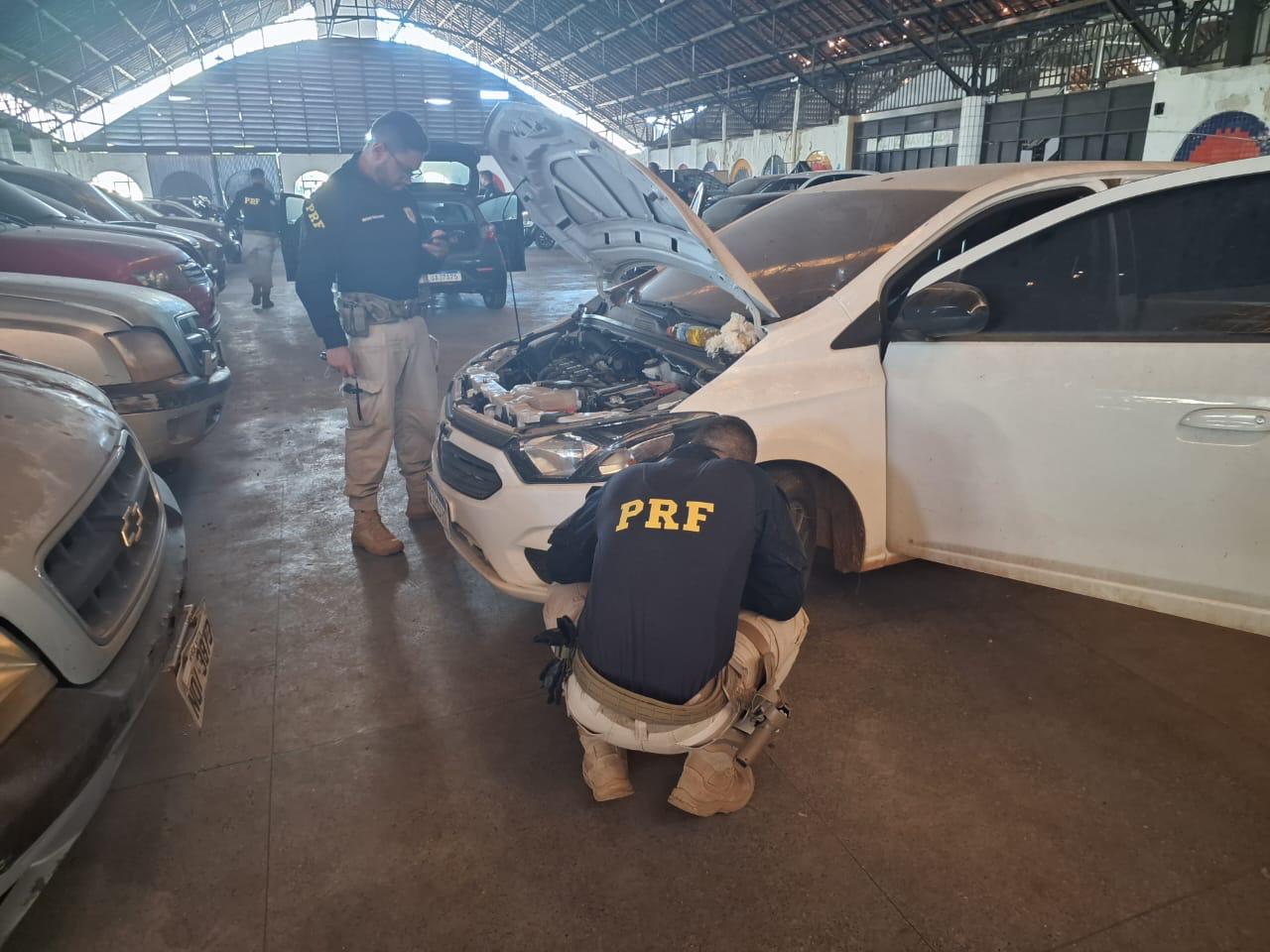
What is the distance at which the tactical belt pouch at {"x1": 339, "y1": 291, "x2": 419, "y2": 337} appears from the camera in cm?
345

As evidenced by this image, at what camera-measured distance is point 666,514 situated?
72.8 inches

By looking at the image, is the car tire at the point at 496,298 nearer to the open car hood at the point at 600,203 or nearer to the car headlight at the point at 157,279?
the car headlight at the point at 157,279

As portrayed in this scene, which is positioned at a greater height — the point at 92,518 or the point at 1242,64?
the point at 1242,64

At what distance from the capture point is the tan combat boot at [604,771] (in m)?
2.10

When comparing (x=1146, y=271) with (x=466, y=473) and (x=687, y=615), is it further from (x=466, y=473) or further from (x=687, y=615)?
(x=466, y=473)

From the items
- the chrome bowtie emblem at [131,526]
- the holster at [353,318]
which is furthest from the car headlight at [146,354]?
the chrome bowtie emblem at [131,526]

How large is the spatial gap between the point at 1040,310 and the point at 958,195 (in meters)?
0.63

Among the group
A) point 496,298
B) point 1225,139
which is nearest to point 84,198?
point 496,298

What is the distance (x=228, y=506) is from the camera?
4.21 m

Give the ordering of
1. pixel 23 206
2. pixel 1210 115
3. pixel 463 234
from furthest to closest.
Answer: pixel 1210 115, pixel 463 234, pixel 23 206

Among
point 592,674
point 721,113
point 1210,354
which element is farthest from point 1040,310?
point 721,113

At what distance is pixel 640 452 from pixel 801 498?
711 millimetres

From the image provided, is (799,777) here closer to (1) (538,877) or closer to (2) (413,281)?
(1) (538,877)

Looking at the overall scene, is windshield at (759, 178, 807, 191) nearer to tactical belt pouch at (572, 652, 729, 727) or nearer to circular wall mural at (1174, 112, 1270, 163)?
circular wall mural at (1174, 112, 1270, 163)
